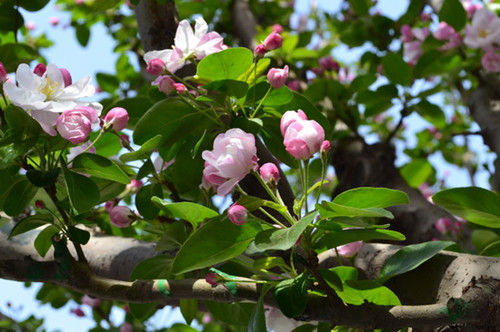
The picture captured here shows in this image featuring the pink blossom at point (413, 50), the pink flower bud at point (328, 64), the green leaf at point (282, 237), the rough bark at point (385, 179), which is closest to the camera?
the green leaf at point (282, 237)

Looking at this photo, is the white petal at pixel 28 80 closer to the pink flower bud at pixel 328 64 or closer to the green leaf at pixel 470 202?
the green leaf at pixel 470 202

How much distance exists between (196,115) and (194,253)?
0.30 meters

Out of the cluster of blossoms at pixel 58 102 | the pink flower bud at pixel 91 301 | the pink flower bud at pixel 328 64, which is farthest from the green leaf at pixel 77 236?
the pink flower bud at pixel 328 64

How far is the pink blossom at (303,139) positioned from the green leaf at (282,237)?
3.7 inches

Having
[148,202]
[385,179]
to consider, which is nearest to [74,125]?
[148,202]

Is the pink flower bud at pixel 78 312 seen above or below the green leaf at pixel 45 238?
below

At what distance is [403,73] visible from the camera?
173 centimetres

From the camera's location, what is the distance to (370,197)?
77 centimetres

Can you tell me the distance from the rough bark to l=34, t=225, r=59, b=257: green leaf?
877 mm

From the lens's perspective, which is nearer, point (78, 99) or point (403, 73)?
point (78, 99)

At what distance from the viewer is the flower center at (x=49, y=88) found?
0.90 meters

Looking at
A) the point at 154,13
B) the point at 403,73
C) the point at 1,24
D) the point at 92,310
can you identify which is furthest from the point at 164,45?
the point at 92,310

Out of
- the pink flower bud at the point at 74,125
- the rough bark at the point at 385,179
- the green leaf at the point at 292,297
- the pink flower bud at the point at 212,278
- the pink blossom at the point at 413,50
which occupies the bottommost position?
the rough bark at the point at 385,179

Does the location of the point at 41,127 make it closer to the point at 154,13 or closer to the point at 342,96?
the point at 154,13
